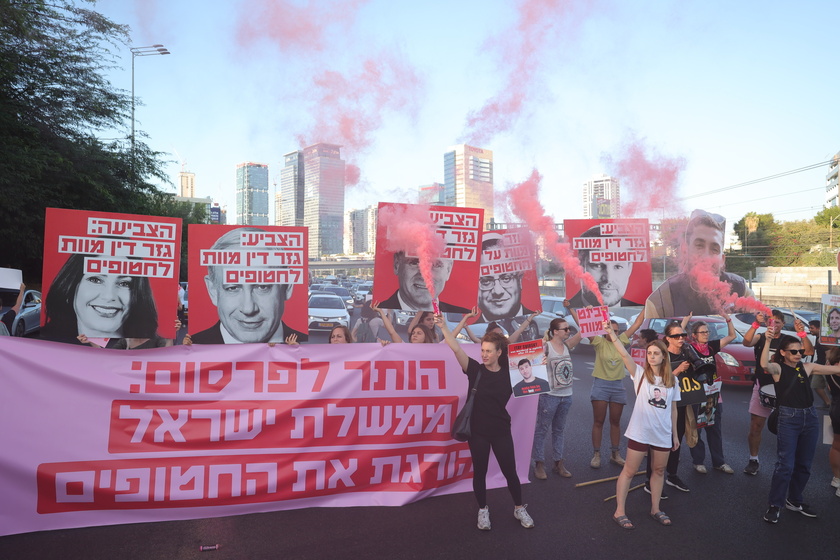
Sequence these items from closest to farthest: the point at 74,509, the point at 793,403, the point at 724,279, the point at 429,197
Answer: the point at 74,509, the point at 793,403, the point at 724,279, the point at 429,197

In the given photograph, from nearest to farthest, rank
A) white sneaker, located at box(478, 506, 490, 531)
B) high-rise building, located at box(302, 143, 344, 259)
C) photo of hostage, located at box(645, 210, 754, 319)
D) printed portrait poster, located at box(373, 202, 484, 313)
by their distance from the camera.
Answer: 1. white sneaker, located at box(478, 506, 490, 531)
2. printed portrait poster, located at box(373, 202, 484, 313)
3. photo of hostage, located at box(645, 210, 754, 319)
4. high-rise building, located at box(302, 143, 344, 259)

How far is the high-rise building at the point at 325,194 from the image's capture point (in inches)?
351

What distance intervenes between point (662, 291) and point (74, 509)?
627 cm

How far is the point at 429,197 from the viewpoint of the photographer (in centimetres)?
744

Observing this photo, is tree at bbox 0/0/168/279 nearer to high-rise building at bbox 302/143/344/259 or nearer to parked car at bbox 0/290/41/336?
parked car at bbox 0/290/41/336

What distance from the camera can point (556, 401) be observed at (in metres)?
6.20

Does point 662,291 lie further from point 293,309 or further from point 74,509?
point 74,509

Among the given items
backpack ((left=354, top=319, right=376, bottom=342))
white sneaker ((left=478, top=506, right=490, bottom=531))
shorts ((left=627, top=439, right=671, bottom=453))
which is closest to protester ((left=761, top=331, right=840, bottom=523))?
shorts ((left=627, top=439, right=671, bottom=453))

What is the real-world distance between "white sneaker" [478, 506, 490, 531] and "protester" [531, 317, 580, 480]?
1.43 meters

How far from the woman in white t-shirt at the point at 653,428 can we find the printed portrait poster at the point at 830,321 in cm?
210

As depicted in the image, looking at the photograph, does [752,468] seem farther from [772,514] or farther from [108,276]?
[108,276]

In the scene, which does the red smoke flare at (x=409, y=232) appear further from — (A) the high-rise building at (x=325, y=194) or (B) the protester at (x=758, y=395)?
(B) the protester at (x=758, y=395)

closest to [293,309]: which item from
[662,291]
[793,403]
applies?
[662,291]

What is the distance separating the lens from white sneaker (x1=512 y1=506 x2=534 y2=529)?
15.8ft
